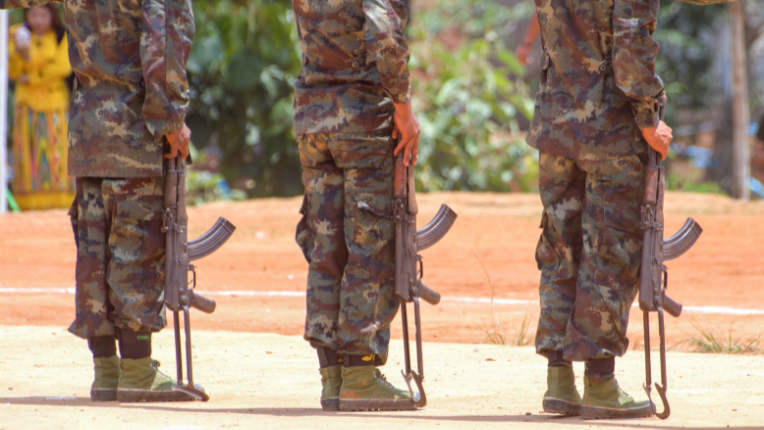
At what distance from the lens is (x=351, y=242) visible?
3605 millimetres

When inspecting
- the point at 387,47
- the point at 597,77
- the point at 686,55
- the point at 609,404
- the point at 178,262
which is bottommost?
the point at 609,404

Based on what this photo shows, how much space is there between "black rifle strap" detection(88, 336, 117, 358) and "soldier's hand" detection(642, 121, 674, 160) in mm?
2212

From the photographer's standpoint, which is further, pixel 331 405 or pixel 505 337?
pixel 505 337

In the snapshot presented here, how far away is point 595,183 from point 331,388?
122cm

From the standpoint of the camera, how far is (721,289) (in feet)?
23.4

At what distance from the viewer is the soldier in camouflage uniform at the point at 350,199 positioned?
3594 mm

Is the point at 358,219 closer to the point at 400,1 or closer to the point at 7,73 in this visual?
the point at 400,1

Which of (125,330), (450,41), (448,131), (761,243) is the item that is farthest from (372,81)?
(450,41)

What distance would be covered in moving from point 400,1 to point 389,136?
0.50m

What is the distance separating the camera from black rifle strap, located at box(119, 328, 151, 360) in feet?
12.7

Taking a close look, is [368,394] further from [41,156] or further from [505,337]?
[41,156]

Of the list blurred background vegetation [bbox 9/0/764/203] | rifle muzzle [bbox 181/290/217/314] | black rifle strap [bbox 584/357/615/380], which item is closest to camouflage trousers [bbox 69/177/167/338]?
rifle muzzle [bbox 181/290/217/314]

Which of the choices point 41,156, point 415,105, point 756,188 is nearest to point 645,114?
point 41,156

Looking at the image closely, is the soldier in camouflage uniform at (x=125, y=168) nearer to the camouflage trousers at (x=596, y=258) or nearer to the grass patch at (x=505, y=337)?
the camouflage trousers at (x=596, y=258)
